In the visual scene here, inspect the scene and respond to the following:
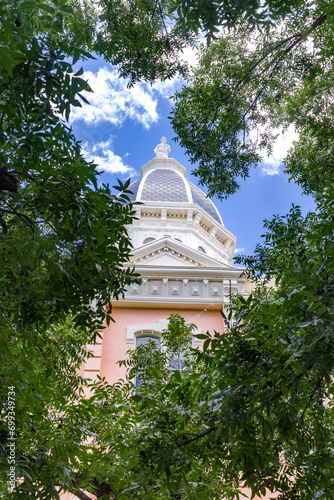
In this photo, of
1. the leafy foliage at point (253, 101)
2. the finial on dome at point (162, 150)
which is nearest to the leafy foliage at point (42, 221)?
the leafy foliage at point (253, 101)

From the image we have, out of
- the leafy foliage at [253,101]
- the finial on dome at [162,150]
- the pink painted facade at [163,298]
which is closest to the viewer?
the leafy foliage at [253,101]

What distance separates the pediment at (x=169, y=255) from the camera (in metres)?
16.7

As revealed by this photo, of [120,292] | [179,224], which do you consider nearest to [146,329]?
[120,292]

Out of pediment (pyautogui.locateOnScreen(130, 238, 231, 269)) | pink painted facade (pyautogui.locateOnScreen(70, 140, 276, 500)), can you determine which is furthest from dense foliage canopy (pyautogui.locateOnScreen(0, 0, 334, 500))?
pediment (pyautogui.locateOnScreen(130, 238, 231, 269))

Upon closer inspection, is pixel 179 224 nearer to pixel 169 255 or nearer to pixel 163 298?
pixel 169 255

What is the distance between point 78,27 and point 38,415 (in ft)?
19.2

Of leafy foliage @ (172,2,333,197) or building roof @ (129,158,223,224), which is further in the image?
building roof @ (129,158,223,224)

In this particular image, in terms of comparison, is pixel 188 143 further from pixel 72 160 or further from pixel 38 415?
pixel 38 415

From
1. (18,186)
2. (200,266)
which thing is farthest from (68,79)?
(200,266)

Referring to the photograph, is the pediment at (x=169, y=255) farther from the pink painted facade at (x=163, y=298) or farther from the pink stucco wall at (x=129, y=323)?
the pink stucco wall at (x=129, y=323)

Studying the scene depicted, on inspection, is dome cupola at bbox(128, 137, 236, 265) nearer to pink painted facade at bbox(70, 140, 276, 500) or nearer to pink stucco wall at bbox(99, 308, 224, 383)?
pink painted facade at bbox(70, 140, 276, 500)

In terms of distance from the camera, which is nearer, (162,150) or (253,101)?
(253,101)

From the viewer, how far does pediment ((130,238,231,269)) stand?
1666 cm

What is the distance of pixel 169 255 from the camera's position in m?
16.8
